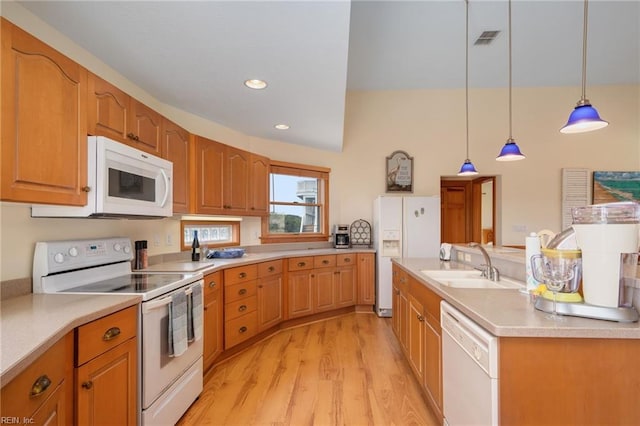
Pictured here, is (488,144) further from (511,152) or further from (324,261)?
(324,261)

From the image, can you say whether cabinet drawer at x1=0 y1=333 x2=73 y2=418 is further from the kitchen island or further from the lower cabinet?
the lower cabinet

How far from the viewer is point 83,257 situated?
1758mm

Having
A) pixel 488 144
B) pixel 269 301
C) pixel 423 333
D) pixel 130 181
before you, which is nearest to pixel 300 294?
pixel 269 301

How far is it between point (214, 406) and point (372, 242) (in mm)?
3014

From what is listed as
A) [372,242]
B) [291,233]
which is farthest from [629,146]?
[291,233]

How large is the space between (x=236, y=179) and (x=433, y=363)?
2.44 m

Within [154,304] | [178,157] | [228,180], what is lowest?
[154,304]

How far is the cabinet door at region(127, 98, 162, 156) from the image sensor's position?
1.94 meters

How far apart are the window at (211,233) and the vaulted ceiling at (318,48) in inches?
44.4

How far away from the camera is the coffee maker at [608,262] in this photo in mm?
1091

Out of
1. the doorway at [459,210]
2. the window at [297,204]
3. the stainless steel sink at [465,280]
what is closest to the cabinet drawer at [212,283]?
the window at [297,204]

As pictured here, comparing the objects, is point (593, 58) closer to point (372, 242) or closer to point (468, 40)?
point (468, 40)

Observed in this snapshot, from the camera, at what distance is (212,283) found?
7.82 feet

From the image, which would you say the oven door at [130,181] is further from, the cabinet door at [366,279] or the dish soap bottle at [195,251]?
the cabinet door at [366,279]
